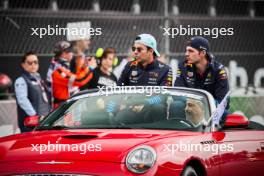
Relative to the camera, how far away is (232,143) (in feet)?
27.3

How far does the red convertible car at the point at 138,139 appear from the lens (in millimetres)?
6953

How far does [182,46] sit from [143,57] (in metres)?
5.16

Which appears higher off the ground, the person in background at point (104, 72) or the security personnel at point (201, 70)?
the person in background at point (104, 72)

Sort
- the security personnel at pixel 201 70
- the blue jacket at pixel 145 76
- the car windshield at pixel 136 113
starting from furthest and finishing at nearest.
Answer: the blue jacket at pixel 145 76 < the security personnel at pixel 201 70 < the car windshield at pixel 136 113

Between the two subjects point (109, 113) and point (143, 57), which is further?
point (143, 57)

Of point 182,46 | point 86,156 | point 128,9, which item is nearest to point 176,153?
point 86,156

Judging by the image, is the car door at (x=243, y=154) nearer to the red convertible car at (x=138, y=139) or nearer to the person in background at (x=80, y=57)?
the red convertible car at (x=138, y=139)

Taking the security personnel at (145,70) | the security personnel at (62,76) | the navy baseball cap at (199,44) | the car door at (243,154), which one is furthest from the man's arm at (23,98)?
the car door at (243,154)

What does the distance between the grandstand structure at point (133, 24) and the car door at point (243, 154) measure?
5252 mm

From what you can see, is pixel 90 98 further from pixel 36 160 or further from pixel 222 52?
pixel 222 52

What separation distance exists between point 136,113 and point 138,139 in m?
0.96

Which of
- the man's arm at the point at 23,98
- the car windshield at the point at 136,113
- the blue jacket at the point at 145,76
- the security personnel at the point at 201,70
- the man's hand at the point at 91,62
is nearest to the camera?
the car windshield at the point at 136,113

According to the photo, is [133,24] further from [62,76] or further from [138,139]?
[138,139]

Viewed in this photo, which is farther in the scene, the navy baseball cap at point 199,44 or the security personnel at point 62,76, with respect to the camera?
the security personnel at point 62,76
